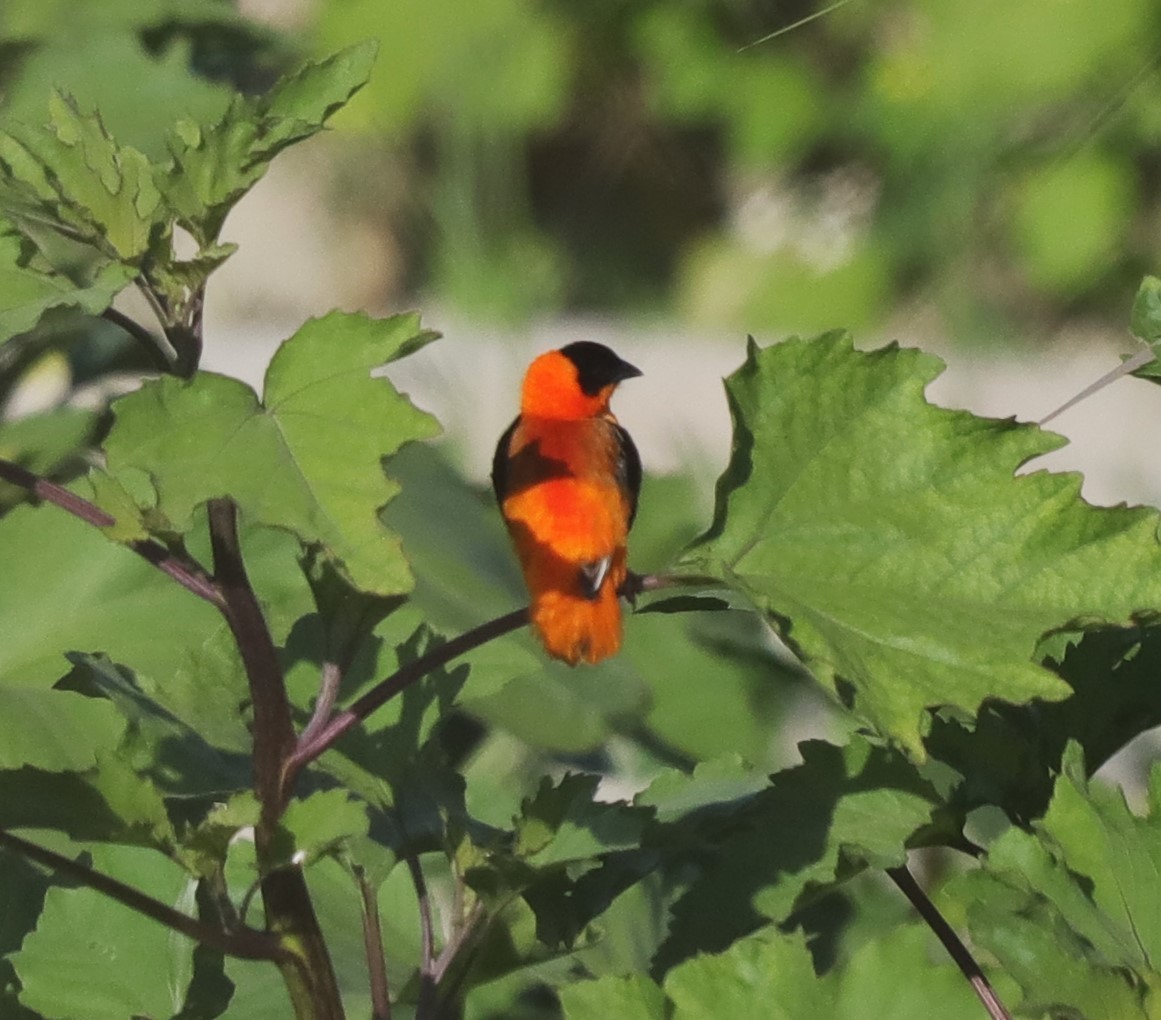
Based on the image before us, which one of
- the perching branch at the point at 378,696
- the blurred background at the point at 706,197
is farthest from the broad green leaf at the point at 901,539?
the blurred background at the point at 706,197

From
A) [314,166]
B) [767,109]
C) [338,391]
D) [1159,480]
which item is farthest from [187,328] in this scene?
[314,166]

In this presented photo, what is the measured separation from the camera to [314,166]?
4684 mm

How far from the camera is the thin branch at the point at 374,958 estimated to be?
0.75m

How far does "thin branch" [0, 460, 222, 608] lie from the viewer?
0.67 m

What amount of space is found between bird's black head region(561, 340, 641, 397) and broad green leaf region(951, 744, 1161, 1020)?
588 millimetres

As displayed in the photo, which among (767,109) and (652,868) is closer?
(652,868)

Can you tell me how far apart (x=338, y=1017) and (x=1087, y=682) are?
36 centimetres

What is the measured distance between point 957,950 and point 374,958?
0.24 m

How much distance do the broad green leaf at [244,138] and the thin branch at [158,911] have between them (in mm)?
237

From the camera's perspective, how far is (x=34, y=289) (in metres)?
0.67

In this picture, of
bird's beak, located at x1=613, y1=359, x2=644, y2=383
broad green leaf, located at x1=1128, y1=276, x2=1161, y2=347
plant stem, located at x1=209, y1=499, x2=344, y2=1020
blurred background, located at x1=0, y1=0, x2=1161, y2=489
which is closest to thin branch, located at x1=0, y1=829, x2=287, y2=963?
plant stem, located at x1=209, y1=499, x2=344, y2=1020

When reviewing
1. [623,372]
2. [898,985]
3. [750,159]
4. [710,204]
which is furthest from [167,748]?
[710,204]

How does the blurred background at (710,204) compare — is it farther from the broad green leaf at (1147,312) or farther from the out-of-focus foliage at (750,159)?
the broad green leaf at (1147,312)

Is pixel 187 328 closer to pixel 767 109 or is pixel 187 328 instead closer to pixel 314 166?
pixel 767 109
